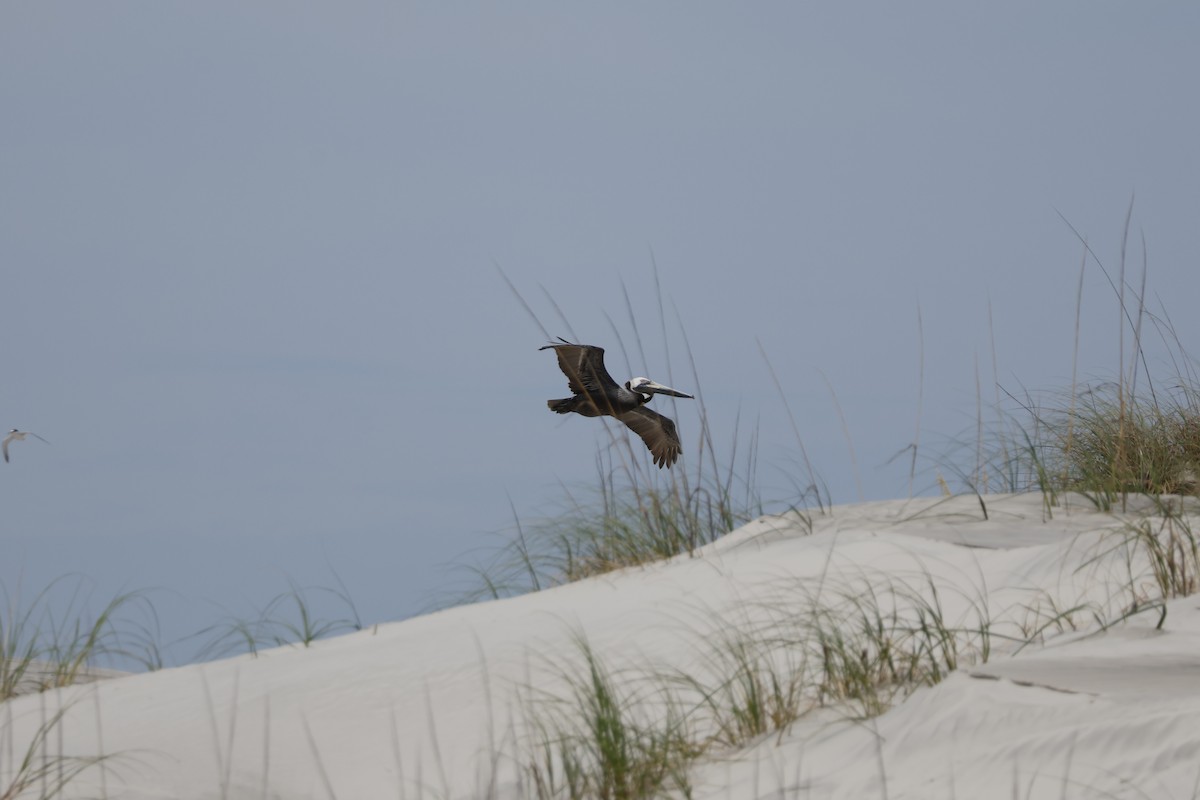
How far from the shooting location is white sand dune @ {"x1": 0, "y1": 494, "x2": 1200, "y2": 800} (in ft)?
7.73

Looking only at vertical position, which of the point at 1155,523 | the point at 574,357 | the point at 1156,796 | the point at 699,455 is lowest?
the point at 1156,796

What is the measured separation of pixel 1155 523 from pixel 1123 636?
1173 millimetres

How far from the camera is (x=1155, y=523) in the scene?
3822 millimetres

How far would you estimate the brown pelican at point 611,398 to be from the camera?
5.35 m

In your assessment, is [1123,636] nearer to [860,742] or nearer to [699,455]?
[860,742]

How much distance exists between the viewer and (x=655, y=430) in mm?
5730

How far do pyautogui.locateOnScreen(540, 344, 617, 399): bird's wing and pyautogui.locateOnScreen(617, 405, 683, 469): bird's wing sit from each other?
189 millimetres

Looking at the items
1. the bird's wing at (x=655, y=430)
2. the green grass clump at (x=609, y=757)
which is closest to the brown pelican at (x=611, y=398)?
the bird's wing at (x=655, y=430)

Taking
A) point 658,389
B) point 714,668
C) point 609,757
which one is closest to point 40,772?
point 609,757

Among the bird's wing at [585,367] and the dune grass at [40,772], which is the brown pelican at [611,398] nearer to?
the bird's wing at [585,367]

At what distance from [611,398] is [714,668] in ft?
8.34

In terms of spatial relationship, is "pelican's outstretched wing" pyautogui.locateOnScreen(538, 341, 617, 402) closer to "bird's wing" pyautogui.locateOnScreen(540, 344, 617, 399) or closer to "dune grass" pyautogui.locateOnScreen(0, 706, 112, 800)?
"bird's wing" pyautogui.locateOnScreen(540, 344, 617, 399)

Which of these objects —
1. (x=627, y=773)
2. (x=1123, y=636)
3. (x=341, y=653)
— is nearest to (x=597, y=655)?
(x=627, y=773)

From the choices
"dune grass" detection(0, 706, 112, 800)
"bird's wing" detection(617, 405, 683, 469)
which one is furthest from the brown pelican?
"dune grass" detection(0, 706, 112, 800)
